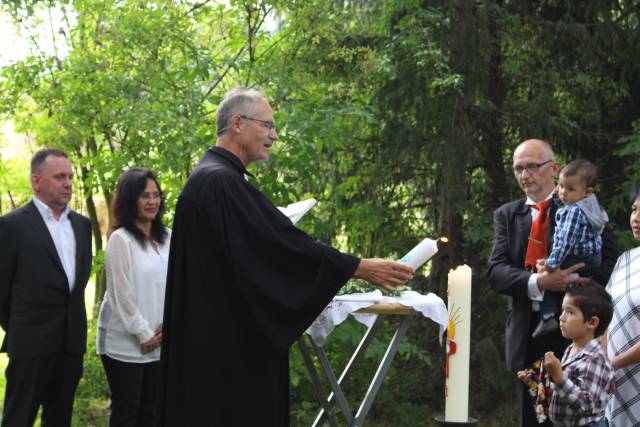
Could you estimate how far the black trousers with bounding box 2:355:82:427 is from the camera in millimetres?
5168

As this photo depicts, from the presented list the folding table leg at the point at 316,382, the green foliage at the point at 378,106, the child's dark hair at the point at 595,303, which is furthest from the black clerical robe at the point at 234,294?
the green foliage at the point at 378,106

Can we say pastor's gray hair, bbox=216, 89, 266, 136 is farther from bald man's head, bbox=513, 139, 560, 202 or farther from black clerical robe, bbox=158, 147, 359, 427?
bald man's head, bbox=513, 139, 560, 202

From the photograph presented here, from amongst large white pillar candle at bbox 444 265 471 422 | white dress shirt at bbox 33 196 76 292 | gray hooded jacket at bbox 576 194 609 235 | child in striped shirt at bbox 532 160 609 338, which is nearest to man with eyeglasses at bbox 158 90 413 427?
large white pillar candle at bbox 444 265 471 422

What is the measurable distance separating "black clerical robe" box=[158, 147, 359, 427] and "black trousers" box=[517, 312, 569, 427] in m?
1.41

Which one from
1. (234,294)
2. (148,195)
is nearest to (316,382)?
(234,294)

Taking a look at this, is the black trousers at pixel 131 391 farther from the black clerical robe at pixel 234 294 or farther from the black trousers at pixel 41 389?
the black clerical robe at pixel 234 294

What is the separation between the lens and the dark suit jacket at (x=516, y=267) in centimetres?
494

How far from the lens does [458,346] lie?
3977 mm

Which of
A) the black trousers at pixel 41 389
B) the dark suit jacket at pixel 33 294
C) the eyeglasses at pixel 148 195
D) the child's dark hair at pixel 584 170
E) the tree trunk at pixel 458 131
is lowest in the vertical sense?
the black trousers at pixel 41 389

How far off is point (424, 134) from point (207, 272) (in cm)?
448

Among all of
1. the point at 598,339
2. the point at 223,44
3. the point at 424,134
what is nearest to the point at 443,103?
the point at 424,134

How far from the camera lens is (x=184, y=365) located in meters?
4.06

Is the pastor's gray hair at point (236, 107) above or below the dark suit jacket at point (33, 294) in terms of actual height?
above

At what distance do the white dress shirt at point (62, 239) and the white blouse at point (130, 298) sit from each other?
19 cm
